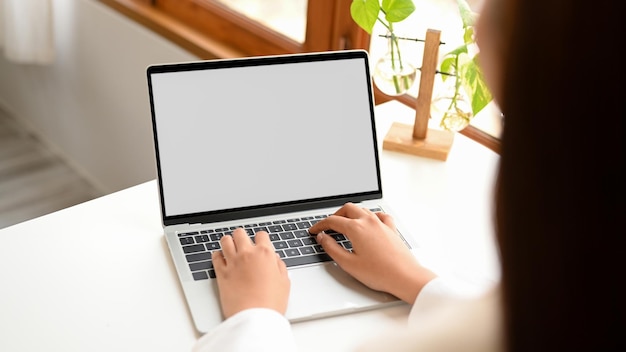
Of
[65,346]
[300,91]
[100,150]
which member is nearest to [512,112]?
[65,346]

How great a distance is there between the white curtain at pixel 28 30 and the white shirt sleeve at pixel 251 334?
1.83m

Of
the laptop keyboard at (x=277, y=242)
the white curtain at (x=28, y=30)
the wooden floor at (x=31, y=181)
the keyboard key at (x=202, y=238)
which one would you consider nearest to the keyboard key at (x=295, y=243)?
the laptop keyboard at (x=277, y=242)

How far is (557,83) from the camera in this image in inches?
15.6

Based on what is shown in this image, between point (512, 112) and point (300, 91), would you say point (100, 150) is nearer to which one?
point (300, 91)

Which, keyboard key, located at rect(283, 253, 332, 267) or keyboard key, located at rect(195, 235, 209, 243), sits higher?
keyboard key, located at rect(195, 235, 209, 243)

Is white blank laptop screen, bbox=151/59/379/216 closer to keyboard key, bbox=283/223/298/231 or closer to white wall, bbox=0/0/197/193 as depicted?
keyboard key, bbox=283/223/298/231

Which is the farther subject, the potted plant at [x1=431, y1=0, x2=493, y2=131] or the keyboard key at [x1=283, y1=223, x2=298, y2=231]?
the potted plant at [x1=431, y1=0, x2=493, y2=131]

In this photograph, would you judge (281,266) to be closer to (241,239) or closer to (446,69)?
(241,239)

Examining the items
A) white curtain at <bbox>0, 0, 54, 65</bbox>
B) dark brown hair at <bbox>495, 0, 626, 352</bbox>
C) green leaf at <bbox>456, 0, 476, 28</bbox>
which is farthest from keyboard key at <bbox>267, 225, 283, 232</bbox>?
white curtain at <bbox>0, 0, 54, 65</bbox>

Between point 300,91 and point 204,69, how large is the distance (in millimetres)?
143

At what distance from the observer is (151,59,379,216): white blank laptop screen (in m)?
1.03

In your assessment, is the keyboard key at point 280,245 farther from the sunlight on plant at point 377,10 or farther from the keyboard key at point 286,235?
the sunlight on plant at point 377,10

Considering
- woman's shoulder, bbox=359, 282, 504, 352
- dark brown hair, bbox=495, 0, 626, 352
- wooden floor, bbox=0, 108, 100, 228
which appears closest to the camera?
dark brown hair, bbox=495, 0, 626, 352

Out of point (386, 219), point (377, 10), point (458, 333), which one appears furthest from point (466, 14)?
point (458, 333)
